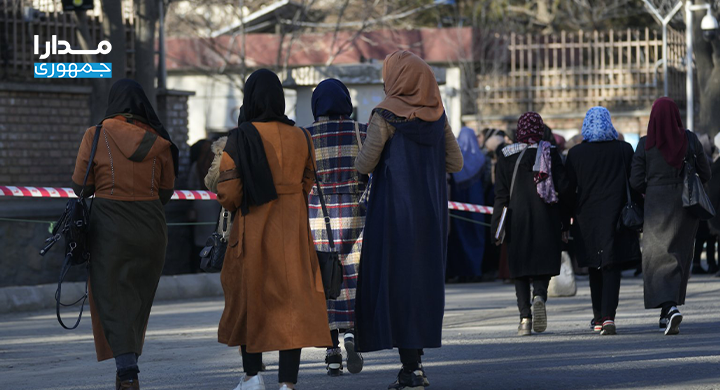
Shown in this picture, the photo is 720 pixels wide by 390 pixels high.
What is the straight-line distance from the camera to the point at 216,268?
21.6 ft

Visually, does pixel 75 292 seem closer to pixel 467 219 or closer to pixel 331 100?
pixel 467 219

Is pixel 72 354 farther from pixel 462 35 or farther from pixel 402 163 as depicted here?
pixel 462 35

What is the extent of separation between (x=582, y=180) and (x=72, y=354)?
13.0 feet

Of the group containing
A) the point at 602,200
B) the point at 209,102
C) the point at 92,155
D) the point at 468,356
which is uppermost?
the point at 209,102

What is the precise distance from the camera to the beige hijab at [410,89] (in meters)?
6.68

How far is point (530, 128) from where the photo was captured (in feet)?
31.0

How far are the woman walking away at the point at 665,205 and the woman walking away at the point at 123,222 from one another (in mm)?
3994

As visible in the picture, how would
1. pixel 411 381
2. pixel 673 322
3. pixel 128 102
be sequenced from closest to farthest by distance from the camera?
1. pixel 411 381
2. pixel 128 102
3. pixel 673 322

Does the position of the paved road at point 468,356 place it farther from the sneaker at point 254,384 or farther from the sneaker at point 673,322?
the sneaker at point 254,384

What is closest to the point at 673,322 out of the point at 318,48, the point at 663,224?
the point at 663,224

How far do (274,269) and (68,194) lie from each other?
6.30 metres

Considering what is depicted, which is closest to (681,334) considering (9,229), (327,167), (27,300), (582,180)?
(582,180)

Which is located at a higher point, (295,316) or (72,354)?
(295,316)

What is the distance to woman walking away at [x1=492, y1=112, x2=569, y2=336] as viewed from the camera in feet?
30.5
